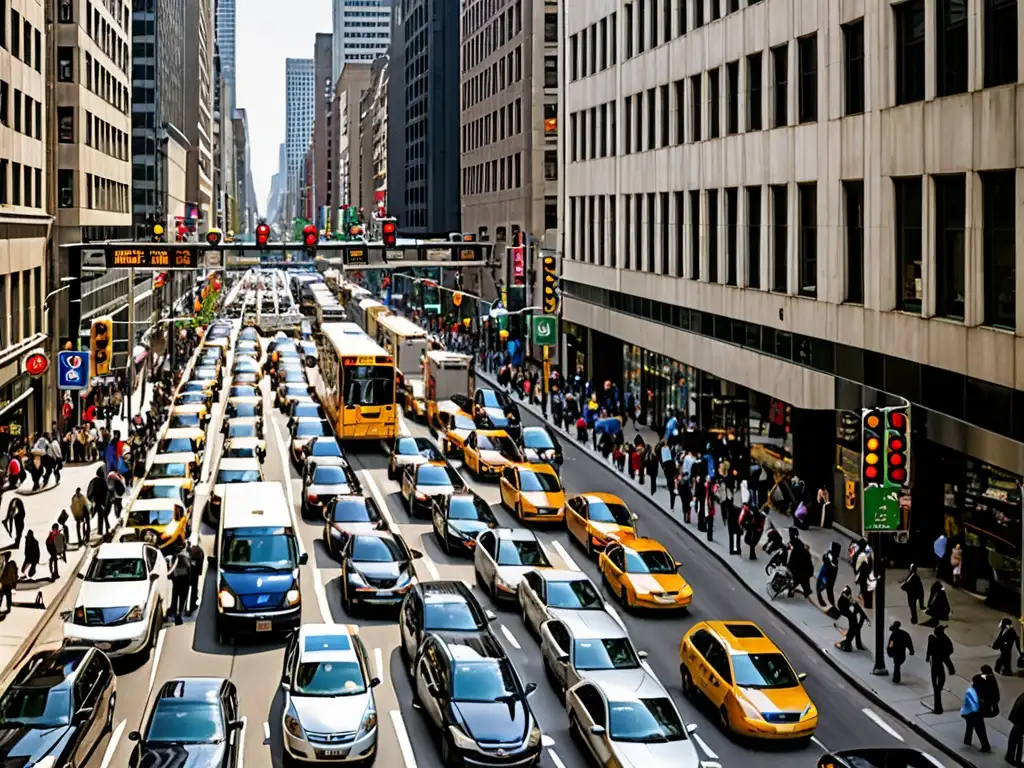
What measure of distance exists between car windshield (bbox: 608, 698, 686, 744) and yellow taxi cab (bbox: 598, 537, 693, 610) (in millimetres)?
8683

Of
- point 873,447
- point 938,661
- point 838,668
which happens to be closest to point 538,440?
point 838,668

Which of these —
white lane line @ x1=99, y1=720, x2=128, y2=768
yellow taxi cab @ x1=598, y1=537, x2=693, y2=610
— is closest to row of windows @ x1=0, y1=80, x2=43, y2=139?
yellow taxi cab @ x1=598, y1=537, x2=693, y2=610

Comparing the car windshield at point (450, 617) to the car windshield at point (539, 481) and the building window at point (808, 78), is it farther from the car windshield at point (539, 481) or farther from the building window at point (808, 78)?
the building window at point (808, 78)

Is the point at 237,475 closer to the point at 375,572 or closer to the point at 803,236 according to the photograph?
the point at 375,572

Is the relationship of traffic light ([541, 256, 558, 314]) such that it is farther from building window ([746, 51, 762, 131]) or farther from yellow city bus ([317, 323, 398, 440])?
building window ([746, 51, 762, 131])

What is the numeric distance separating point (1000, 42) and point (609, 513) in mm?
14742

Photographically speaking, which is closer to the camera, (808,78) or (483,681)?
(483,681)

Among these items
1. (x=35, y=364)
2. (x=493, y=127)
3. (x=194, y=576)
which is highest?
(x=493, y=127)

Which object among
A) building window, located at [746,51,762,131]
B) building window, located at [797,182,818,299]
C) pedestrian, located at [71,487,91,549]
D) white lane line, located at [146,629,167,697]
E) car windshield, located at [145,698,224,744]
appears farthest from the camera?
building window, located at [746,51,762,131]

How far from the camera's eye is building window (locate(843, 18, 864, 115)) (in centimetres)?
3547

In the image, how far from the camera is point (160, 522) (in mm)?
33750

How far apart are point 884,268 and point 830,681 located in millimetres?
12605

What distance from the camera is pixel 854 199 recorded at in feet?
119

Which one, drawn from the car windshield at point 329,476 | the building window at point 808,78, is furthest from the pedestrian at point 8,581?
the building window at point 808,78
